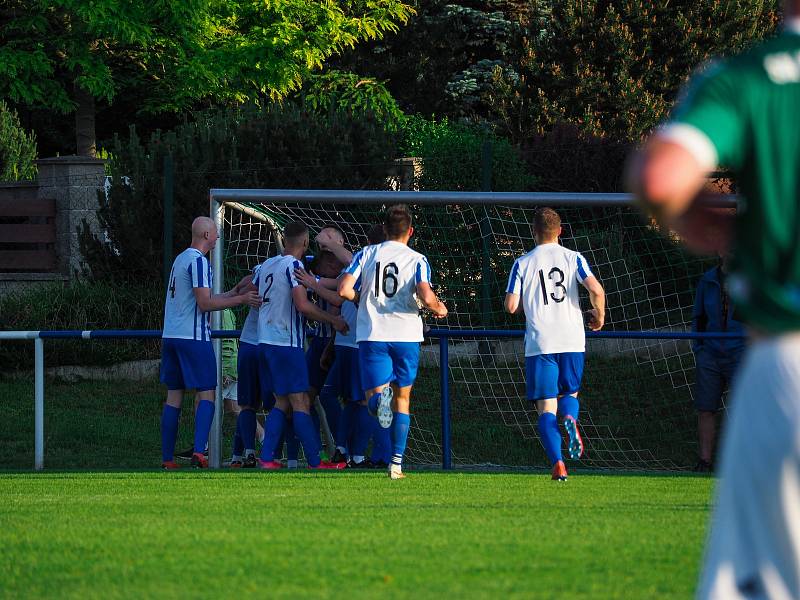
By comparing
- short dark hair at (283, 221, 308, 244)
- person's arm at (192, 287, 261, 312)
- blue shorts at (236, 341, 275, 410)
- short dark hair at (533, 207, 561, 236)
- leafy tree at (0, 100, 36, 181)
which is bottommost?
blue shorts at (236, 341, 275, 410)

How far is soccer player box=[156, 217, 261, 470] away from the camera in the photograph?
11.4 metres

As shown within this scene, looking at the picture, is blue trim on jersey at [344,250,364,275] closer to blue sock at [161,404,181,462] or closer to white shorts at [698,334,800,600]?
blue sock at [161,404,181,462]

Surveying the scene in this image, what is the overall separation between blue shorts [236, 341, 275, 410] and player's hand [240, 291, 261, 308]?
20.0 inches

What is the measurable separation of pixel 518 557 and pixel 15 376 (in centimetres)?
1296

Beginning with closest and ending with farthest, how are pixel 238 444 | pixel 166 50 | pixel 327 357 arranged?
pixel 327 357 → pixel 238 444 → pixel 166 50

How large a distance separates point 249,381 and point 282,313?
Result: 0.84m

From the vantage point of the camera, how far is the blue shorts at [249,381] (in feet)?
38.1

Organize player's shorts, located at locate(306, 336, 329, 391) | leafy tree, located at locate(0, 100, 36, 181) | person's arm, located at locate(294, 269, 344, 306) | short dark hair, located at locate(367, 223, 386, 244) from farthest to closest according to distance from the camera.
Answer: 1. leafy tree, located at locate(0, 100, 36, 181)
2. player's shorts, located at locate(306, 336, 329, 391)
3. short dark hair, located at locate(367, 223, 386, 244)
4. person's arm, located at locate(294, 269, 344, 306)

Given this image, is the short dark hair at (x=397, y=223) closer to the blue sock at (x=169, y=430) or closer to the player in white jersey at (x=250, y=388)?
the player in white jersey at (x=250, y=388)

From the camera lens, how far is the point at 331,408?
478 inches

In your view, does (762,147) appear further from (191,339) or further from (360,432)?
(360,432)

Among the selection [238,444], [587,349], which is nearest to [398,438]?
[238,444]

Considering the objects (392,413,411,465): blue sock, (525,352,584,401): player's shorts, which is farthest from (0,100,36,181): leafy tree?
(525,352,584,401): player's shorts

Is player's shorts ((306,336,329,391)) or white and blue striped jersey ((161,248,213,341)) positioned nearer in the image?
white and blue striped jersey ((161,248,213,341))
